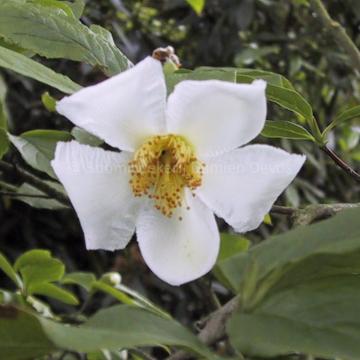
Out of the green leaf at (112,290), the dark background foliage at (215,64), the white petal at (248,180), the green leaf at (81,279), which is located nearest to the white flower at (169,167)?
the white petal at (248,180)

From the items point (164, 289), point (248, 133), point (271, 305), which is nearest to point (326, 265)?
point (271, 305)

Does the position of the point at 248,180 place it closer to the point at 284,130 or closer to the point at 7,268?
the point at 284,130

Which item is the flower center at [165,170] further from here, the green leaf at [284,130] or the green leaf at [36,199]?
the green leaf at [36,199]

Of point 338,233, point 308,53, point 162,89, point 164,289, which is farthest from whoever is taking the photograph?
point 308,53

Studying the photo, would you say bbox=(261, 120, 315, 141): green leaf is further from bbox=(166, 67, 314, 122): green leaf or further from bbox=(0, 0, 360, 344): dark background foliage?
bbox=(0, 0, 360, 344): dark background foliage

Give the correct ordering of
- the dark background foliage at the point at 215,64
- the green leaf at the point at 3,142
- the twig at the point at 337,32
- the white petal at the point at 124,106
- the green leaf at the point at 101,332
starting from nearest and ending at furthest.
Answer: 1. the green leaf at the point at 101,332
2. the white petal at the point at 124,106
3. the green leaf at the point at 3,142
4. the twig at the point at 337,32
5. the dark background foliage at the point at 215,64

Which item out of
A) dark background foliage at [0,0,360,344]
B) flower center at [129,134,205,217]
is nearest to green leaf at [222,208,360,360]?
flower center at [129,134,205,217]

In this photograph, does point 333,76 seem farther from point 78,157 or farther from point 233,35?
point 78,157
